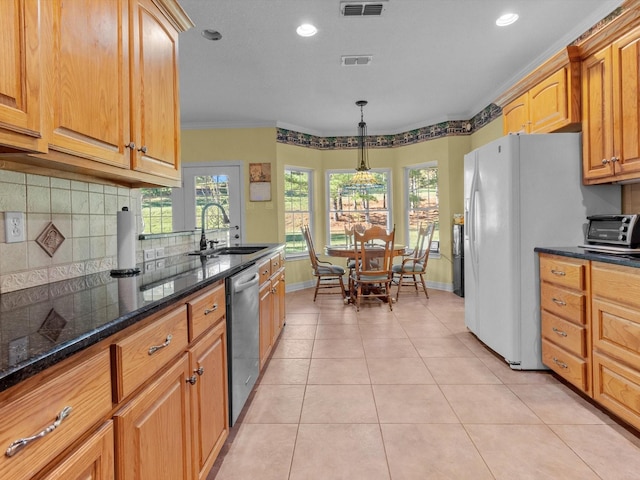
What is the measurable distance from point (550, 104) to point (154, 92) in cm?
262

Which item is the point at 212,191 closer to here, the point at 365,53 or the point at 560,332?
the point at 365,53

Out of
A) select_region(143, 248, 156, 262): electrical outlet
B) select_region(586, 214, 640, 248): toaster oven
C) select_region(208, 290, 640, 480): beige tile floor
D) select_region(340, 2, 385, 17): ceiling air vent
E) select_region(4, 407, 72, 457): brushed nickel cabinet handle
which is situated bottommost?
select_region(208, 290, 640, 480): beige tile floor

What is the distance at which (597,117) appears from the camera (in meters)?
2.38

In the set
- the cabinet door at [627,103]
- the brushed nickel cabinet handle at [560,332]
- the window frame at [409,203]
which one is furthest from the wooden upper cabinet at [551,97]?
the window frame at [409,203]

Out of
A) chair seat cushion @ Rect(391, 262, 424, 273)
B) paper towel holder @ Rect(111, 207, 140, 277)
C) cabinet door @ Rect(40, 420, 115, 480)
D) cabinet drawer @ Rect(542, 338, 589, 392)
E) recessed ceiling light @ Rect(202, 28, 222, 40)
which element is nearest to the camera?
cabinet door @ Rect(40, 420, 115, 480)

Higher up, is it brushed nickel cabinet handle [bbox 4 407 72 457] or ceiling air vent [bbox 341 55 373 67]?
ceiling air vent [bbox 341 55 373 67]

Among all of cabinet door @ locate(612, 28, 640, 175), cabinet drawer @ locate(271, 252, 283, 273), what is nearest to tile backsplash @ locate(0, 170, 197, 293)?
cabinet drawer @ locate(271, 252, 283, 273)

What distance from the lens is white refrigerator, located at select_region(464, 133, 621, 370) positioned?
8.50 feet

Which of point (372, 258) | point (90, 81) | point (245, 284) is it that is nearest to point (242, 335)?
point (245, 284)

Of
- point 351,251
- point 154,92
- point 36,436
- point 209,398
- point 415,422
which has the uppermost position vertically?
point 154,92

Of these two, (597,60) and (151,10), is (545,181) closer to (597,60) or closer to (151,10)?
(597,60)

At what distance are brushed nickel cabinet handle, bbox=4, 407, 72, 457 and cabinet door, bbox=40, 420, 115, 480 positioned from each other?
0.08 metres

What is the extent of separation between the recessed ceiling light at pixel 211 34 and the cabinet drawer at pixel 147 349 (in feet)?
8.94

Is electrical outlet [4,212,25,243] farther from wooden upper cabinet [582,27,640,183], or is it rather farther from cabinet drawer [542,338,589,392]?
wooden upper cabinet [582,27,640,183]
